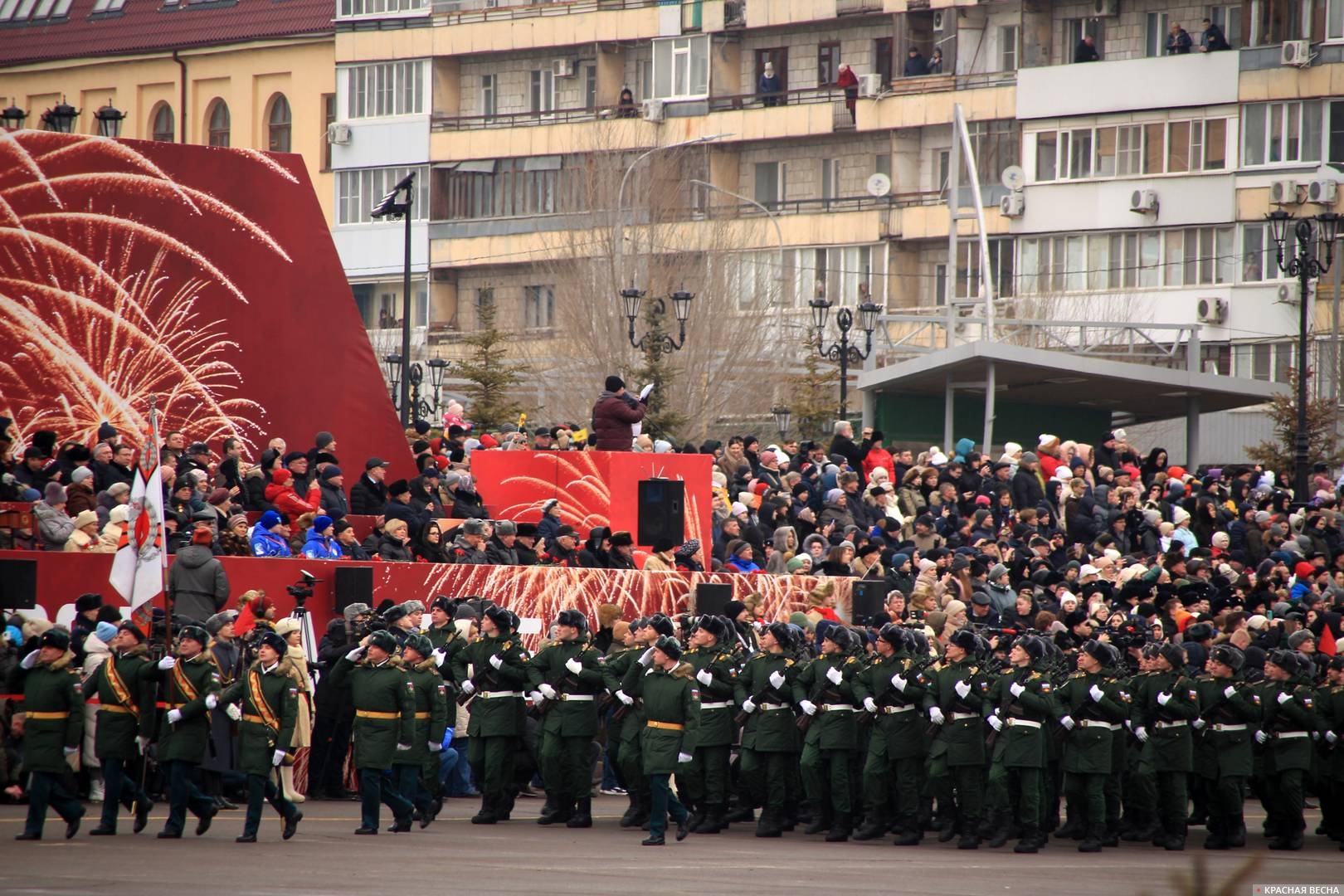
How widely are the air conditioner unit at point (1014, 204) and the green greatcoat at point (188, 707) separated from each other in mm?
47392

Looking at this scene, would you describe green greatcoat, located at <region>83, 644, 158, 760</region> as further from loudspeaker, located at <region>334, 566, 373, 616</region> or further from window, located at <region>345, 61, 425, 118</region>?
window, located at <region>345, 61, 425, 118</region>

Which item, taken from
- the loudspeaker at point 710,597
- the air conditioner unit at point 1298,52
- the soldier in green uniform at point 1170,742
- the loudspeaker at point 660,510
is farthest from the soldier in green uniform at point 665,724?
the air conditioner unit at point 1298,52

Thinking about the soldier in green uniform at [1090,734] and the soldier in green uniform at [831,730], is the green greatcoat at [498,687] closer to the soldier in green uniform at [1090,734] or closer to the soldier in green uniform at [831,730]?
the soldier in green uniform at [831,730]

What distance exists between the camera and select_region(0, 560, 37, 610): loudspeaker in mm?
17688

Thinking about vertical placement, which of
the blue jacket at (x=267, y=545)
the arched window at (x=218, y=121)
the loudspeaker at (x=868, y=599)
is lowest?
the loudspeaker at (x=868, y=599)

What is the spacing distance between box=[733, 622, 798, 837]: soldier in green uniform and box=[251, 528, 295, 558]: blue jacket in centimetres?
464

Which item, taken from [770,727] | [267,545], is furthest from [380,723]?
[267,545]

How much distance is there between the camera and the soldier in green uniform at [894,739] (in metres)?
17.5

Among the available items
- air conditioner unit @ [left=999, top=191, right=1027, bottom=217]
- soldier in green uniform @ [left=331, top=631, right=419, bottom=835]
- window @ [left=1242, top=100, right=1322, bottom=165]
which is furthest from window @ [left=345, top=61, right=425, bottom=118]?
soldier in green uniform @ [left=331, top=631, right=419, bottom=835]

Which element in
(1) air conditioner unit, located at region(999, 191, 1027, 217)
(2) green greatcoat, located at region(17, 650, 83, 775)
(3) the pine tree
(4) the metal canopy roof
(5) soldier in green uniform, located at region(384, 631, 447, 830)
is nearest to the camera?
(2) green greatcoat, located at region(17, 650, 83, 775)

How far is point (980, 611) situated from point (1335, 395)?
32.8 metres

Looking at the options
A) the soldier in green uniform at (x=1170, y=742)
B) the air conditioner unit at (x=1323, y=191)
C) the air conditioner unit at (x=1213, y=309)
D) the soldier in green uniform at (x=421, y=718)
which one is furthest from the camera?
the air conditioner unit at (x=1213, y=309)

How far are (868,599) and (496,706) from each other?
5.70 meters

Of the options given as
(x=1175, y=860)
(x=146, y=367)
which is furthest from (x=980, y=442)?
(x=1175, y=860)
